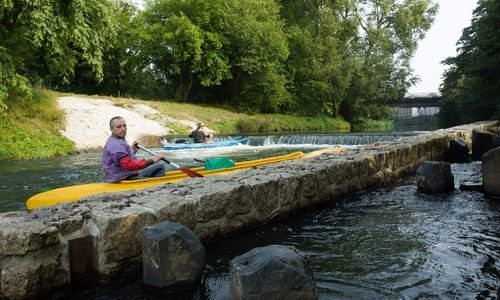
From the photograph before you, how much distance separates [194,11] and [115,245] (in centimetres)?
2885

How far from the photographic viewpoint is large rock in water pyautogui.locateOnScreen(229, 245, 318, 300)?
1.98 m

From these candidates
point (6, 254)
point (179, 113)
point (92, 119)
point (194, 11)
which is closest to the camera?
point (6, 254)

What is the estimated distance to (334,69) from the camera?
29938mm

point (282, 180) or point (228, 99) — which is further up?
point (228, 99)

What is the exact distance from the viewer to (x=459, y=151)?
9227 millimetres

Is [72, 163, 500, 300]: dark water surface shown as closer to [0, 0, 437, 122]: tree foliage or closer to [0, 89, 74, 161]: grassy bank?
[0, 89, 74, 161]: grassy bank

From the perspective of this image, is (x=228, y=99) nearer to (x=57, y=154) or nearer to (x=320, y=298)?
(x=57, y=154)

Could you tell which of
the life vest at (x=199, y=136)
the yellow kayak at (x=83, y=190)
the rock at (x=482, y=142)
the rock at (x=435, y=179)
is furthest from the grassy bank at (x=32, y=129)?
the rock at (x=482, y=142)

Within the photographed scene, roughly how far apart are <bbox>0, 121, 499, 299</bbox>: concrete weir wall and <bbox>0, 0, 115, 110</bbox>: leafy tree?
32.7ft

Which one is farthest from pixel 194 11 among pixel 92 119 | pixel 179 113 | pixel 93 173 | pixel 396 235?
pixel 396 235

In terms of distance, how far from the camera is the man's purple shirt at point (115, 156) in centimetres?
463

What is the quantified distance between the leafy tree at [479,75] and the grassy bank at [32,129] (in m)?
18.7

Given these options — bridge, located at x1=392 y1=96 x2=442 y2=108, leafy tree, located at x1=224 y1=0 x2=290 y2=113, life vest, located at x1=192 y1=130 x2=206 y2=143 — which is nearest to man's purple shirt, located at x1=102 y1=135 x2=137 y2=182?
life vest, located at x1=192 y1=130 x2=206 y2=143

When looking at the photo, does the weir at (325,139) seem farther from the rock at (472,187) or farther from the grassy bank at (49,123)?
the rock at (472,187)
